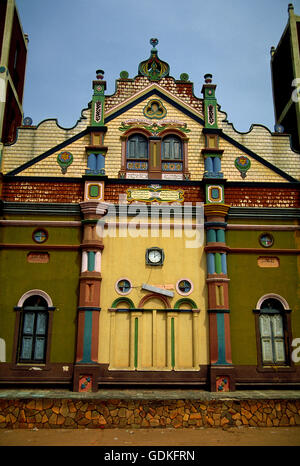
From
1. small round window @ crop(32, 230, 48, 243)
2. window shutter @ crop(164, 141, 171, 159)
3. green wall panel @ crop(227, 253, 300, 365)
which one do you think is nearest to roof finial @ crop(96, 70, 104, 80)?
window shutter @ crop(164, 141, 171, 159)

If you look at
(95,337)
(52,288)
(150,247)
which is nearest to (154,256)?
(150,247)

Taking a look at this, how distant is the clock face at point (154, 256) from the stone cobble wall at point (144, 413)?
5.11 meters

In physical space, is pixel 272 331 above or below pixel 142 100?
below

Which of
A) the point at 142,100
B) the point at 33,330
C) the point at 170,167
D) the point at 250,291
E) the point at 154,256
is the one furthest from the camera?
the point at 142,100

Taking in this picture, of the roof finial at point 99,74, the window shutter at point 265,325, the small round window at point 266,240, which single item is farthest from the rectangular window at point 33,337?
the roof finial at point 99,74

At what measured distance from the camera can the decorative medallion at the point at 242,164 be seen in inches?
639

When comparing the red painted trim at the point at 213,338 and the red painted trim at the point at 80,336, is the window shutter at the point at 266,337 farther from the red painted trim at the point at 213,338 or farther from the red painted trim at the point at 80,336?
the red painted trim at the point at 80,336

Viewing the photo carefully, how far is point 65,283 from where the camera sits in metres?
14.7

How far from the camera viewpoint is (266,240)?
15.6 meters

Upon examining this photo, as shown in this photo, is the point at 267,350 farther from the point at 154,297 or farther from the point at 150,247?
the point at 150,247

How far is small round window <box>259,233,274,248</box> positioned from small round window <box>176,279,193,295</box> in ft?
10.3

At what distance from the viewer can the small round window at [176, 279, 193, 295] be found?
1482cm

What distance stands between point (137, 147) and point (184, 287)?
570cm
